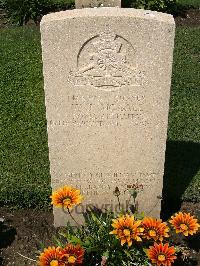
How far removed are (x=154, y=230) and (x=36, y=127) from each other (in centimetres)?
292

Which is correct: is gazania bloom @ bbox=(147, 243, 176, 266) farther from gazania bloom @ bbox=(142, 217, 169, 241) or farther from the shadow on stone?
the shadow on stone

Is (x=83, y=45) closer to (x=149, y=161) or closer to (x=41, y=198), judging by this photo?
(x=149, y=161)

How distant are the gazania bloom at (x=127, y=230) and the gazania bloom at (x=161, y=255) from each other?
0.14 meters

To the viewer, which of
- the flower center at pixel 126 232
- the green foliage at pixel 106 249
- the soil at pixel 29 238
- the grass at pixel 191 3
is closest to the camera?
the flower center at pixel 126 232

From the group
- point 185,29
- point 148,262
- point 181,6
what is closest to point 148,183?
point 148,262

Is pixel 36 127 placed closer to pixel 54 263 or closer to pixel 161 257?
pixel 54 263

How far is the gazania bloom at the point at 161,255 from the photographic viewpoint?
3.86m

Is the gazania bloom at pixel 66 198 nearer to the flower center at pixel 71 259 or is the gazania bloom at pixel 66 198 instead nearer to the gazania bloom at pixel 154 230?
the flower center at pixel 71 259

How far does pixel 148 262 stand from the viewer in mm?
4320

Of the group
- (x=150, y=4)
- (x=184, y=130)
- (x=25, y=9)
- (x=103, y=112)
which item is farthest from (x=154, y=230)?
(x=25, y=9)

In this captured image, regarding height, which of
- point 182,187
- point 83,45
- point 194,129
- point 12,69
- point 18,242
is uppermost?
point 83,45

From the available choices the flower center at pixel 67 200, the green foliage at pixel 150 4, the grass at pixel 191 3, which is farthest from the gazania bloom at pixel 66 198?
the grass at pixel 191 3

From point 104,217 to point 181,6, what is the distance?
6.59 metres

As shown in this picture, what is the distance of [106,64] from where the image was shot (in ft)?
13.1
